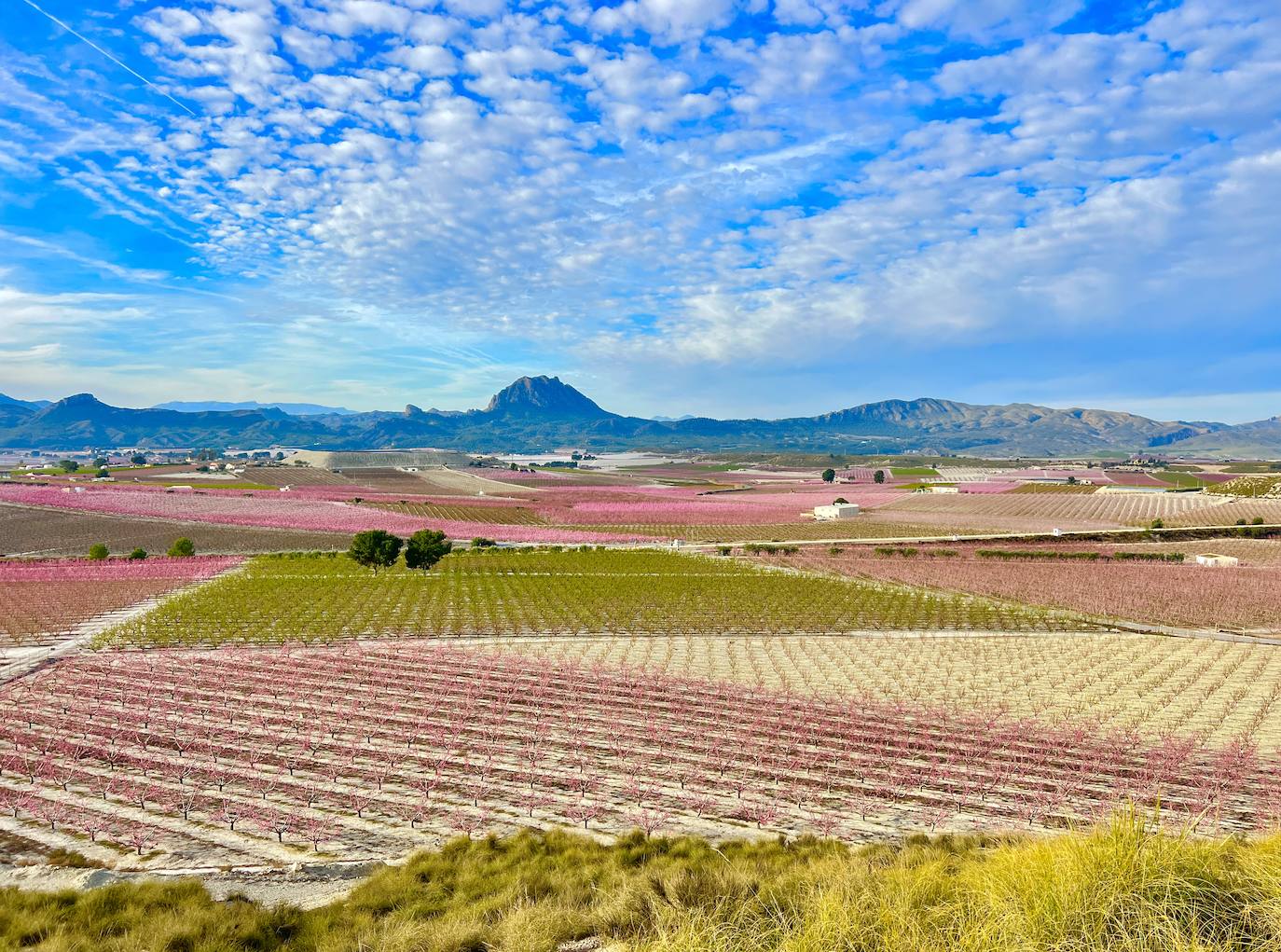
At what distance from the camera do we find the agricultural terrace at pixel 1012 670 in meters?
17.9

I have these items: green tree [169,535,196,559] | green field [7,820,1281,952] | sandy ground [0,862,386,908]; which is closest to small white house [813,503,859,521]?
green tree [169,535,196,559]

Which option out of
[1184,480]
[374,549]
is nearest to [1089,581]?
[374,549]

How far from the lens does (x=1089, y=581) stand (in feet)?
132

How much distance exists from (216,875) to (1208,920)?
1215 centimetres

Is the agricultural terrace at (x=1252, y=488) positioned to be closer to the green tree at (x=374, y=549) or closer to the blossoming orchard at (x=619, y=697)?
the blossoming orchard at (x=619, y=697)

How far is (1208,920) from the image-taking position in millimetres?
6578

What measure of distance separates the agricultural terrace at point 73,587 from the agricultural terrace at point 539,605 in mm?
2417

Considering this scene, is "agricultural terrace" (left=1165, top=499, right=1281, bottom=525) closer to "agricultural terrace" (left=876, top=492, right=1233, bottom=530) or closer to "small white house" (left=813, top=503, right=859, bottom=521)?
"agricultural terrace" (left=876, top=492, right=1233, bottom=530)

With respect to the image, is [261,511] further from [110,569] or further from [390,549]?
[390,549]

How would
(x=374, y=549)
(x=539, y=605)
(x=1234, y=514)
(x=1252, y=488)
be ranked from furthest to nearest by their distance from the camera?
(x=1252, y=488), (x=1234, y=514), (x=374, y=549), (x=539, y=605)

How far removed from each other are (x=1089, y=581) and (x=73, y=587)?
56.8 meters

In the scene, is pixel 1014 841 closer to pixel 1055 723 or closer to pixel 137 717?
pixel 1055 723

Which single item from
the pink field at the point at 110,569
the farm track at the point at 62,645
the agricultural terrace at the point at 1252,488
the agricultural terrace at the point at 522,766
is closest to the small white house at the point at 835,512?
the agricultural terrace at the point at 1252,488

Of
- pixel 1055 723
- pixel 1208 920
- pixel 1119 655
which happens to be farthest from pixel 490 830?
pixel 1119 655
